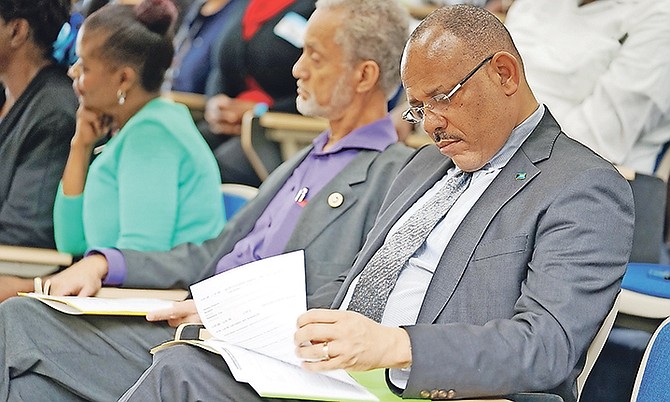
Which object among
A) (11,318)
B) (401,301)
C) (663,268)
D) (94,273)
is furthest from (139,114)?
(663,268)

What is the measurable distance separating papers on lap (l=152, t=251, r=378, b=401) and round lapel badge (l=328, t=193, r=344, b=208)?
0.54 meters

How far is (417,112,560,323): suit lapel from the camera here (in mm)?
1951

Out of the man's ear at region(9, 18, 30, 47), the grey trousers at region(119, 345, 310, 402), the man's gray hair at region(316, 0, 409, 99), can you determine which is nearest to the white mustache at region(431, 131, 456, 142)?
the grey trousers at region(119, 345, 310, 402)

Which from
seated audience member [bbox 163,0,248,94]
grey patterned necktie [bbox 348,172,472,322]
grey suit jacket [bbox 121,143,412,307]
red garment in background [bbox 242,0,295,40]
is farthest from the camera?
seated audience member [bbox 163,0,248,94]

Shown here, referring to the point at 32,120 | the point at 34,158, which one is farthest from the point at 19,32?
the point at 34,158

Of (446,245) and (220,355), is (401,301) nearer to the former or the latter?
(446,245)

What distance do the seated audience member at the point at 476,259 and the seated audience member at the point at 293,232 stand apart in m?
0.33

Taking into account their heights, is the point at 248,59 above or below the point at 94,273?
below

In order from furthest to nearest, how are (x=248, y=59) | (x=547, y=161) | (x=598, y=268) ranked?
1. (x=248, y=59)
2. (x=547, y=161)
3. (x=598, y=268)

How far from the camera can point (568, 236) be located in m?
1.83

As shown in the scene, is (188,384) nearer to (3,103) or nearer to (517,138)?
(517,138)

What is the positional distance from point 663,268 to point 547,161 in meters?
0.74

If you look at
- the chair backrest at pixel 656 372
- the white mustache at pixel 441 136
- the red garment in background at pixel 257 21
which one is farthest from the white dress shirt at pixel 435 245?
the red garment in background at pixel 257 21

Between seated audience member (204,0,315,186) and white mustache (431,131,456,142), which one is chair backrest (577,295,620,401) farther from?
seated audience member (204,0,315,186)
